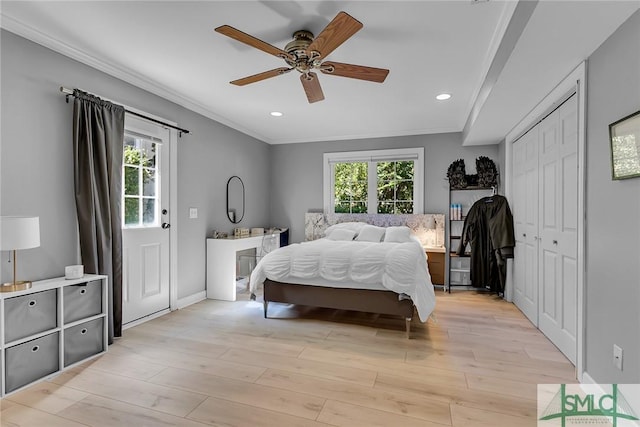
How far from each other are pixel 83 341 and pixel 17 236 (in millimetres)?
958

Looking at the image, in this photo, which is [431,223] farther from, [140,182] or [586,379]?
[140,182]

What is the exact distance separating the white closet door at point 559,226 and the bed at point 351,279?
3.40 feet

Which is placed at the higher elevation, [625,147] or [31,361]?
[625,147]

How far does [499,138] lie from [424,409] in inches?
153

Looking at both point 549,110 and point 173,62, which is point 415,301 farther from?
point 173,62

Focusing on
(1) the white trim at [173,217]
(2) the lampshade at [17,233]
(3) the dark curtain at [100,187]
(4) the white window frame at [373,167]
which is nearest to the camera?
(2) the lampshade at [17,233]

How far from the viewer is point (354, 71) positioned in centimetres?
240

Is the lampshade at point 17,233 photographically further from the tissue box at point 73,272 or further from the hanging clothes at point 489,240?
the hanging clothes at point 489,240

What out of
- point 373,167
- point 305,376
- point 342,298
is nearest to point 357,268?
point 342,298

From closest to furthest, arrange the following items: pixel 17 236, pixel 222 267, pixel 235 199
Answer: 1. pixel 17 236
2. pixel 222 267
3. pixel 235 199

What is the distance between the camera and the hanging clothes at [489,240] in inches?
163

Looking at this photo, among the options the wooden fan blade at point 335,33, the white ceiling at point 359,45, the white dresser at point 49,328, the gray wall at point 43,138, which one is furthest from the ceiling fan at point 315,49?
the white dresser at point 49,328

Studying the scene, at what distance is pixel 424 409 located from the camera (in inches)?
73.9

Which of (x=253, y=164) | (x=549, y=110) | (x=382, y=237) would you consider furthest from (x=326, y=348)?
(x=253, y=164)
